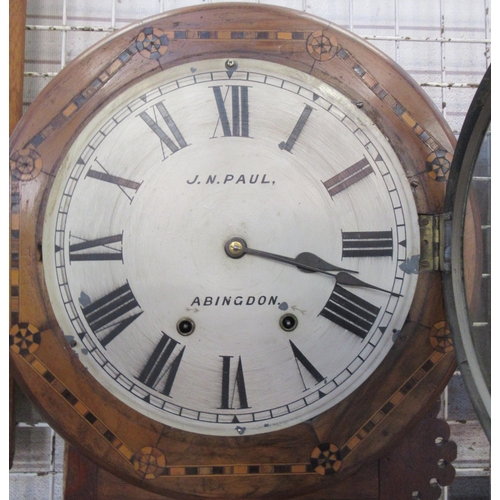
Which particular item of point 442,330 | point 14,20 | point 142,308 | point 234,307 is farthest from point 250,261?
point 14,20

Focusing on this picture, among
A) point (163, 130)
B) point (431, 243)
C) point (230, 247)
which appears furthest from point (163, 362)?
point (431, 243)

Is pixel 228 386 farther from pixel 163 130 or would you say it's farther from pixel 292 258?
pixel 163 130

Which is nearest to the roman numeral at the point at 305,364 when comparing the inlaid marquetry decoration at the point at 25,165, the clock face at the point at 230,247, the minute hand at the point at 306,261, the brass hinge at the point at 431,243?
the clock face at the point at 230,247

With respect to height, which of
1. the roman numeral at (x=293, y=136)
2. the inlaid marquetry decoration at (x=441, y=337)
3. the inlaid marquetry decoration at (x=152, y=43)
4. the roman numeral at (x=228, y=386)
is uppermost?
the inlaid marquetry decoration at (x=152, y=43)

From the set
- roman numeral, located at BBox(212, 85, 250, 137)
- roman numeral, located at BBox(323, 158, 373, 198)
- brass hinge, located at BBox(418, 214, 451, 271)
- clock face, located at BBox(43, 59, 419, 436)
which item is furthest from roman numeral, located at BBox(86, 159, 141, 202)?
brass hinge, located at BBox(418, 214, 451, 271)

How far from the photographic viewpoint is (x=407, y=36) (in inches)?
49.3

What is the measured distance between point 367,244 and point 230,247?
0.22 metres

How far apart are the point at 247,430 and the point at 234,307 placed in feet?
0.65

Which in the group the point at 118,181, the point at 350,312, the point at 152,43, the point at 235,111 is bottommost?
the point at 350,312

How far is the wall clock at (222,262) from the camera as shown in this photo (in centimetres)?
90

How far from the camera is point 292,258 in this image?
2.97ft

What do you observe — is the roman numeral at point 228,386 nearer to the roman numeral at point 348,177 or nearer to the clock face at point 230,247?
the clock face at point 230,247

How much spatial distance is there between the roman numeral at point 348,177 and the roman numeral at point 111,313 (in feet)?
1.18

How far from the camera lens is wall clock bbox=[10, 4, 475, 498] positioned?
0.90 metres
